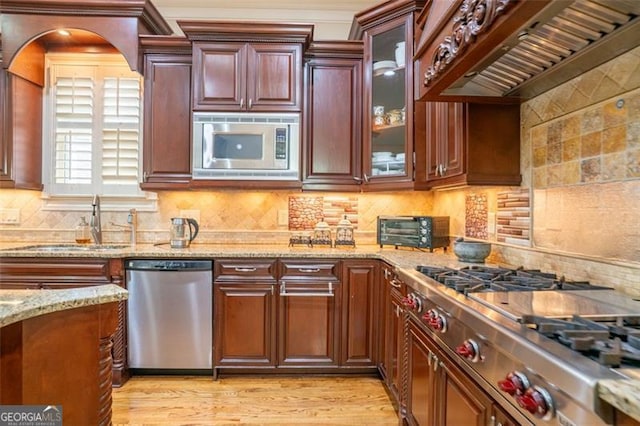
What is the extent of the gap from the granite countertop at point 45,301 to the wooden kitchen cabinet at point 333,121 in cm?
184

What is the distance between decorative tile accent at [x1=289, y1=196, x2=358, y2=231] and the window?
1.33 meters

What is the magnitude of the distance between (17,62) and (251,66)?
1.79 meters

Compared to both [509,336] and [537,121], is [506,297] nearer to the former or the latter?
[509,336]

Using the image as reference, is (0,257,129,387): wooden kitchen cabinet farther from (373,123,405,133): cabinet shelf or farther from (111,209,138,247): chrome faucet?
(373,123,405,133): cabinet shelf

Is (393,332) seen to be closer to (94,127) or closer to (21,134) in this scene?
(94,127)

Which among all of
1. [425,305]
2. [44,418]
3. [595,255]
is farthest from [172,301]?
[595,255]

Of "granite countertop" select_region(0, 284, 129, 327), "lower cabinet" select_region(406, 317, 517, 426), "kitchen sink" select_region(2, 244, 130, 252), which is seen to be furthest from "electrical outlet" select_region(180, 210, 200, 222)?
"lower cabinet" select_region(406, 317, 517, 426)

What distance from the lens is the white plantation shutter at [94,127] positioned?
3154 millimetres

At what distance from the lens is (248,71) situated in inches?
110

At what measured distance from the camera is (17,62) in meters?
2.83

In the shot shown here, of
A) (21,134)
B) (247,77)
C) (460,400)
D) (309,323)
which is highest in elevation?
(247,77)

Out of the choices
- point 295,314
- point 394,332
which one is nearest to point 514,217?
point 394,332

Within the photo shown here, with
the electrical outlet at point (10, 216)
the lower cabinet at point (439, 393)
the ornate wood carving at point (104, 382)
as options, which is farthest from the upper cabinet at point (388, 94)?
the electrical outlet at point (10, 216)

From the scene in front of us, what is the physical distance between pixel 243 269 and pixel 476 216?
1.65m
